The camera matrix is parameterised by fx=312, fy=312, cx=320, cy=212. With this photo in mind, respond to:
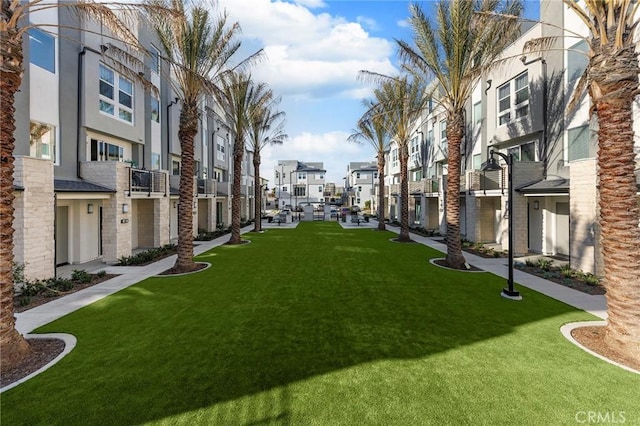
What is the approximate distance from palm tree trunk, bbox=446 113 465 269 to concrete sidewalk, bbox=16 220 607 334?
4.38ft

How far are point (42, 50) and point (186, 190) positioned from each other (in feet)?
24.4

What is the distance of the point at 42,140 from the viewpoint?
12352mm

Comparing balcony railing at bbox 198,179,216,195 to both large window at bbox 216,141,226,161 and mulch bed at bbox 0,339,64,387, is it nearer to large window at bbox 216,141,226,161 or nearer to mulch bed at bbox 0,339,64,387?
large window at bbox 216,141,226,161

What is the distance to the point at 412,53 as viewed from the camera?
46.1 feet

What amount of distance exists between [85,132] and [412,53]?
50.6 feet

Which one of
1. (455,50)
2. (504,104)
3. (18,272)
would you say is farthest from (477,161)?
(18,272)

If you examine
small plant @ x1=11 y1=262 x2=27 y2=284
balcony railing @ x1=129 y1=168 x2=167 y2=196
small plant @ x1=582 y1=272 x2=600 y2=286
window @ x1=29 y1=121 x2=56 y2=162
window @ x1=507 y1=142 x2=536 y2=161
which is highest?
window @ x1=507 y1=142 x2=536 y2=161

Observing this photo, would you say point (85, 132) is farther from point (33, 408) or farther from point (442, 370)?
point (442, 370)

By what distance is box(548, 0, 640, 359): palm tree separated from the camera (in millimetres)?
6012

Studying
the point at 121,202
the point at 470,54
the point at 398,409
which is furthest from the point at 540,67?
the point at 121,202

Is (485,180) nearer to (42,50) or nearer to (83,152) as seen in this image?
(83,152)

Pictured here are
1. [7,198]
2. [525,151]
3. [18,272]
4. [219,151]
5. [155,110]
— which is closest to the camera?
[7,198]

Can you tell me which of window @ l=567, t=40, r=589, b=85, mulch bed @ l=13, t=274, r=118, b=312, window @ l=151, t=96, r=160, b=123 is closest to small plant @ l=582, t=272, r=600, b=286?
window @ l=567, t=40, r=589, b=85

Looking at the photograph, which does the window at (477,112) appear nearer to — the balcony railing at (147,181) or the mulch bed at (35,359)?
the balcony railing at (147,181)
